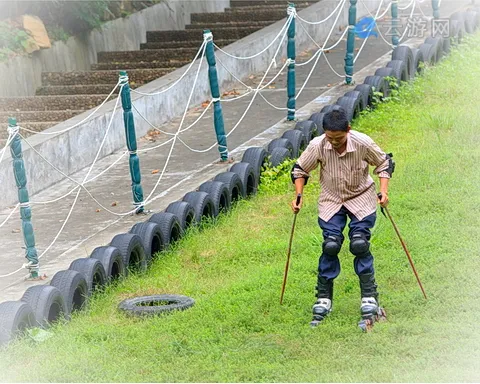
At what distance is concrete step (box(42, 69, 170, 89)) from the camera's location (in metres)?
15.7

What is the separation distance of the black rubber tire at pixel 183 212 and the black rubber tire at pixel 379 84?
18.0 ft

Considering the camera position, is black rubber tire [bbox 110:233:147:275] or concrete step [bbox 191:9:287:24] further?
concrete step [bbox 191:9:287:24]

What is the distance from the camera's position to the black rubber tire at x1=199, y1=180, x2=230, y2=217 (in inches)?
417

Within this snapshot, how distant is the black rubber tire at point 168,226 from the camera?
31.8 feet

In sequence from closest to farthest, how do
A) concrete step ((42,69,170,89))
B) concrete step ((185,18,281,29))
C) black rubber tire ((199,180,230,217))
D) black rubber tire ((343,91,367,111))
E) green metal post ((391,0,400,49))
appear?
black rubber tire ((199,180,230,217)) → black rubber tire ((343,91,367,111)) → concrete step ((42,69,170,89)) → green metal post ((391,0,400,49)) → concrete step ((185,18,281,29))

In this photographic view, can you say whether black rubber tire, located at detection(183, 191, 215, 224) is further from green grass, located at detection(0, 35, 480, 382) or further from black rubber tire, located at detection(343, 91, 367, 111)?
black rubber tire, located at detection(343, 91, 367, 111)

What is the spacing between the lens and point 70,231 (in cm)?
1045

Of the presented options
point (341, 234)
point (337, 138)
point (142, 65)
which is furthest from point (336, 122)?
point (142, 65)

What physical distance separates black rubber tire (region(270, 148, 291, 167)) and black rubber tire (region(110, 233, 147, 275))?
302 cm

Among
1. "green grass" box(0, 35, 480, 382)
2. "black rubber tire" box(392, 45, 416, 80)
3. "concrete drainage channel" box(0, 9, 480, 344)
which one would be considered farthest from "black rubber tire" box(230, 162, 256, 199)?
"black rubber tire" box(392, 45, 416, 80)

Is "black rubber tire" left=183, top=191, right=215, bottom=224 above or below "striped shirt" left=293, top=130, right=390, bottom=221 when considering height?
below

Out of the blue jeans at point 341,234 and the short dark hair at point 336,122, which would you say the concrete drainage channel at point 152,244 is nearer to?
the short dark hair at point 336,122

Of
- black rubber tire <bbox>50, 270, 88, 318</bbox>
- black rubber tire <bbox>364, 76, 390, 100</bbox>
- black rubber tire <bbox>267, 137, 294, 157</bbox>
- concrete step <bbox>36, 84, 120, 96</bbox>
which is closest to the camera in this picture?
black rubber tire <bbox>50, 270, 88, 318</bbox>

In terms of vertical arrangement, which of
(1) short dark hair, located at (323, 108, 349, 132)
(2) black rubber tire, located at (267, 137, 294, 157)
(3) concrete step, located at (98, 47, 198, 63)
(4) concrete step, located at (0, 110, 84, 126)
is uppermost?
(1) short dark hair, located at (323, 108, 349, 132)
